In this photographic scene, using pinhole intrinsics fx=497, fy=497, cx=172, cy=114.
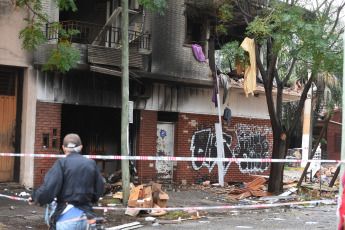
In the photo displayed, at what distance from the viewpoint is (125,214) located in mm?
11180

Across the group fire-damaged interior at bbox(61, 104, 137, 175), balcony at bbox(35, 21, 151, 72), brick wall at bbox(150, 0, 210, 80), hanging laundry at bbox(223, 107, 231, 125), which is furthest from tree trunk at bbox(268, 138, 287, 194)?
fire-damaged interior at bbox(61, 104, 137, 175)

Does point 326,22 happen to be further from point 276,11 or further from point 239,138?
point 239,138

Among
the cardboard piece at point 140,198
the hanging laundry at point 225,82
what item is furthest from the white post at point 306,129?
the cardboard piece at point 140,198

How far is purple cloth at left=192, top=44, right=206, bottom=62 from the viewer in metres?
17.9

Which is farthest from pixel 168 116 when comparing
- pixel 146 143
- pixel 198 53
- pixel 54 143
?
pixel 54 143

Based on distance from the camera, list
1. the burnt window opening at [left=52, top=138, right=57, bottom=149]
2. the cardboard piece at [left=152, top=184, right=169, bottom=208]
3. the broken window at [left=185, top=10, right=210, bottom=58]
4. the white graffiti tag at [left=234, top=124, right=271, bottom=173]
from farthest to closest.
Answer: the white graffiti tag at [left=234, top=124, right=271, bottom=173] < the broken window at [left=185, top=10, right=210, bottom=58] < the burnt window opening at [left=52, top=138, right=57, bottom=149] < the cardboard piece at [left=152, top=184, right=169, bottom=208]

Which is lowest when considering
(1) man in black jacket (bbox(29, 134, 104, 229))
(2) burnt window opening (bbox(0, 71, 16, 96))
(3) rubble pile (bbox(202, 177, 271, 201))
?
(3) rubble pile (bbox(202, 177, 271, 201))

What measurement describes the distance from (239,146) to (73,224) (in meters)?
15.4

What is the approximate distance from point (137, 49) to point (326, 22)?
599 cm

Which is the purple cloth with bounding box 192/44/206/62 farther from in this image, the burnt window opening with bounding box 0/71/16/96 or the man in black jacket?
the man in black jacket

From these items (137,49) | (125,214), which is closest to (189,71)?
(137,49)

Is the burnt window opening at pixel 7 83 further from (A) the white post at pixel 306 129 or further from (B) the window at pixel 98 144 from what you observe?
(A) the white post at pixel 306 129

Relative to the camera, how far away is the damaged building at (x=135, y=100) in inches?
574

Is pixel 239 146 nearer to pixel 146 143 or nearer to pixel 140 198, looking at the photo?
pixel 146 143
